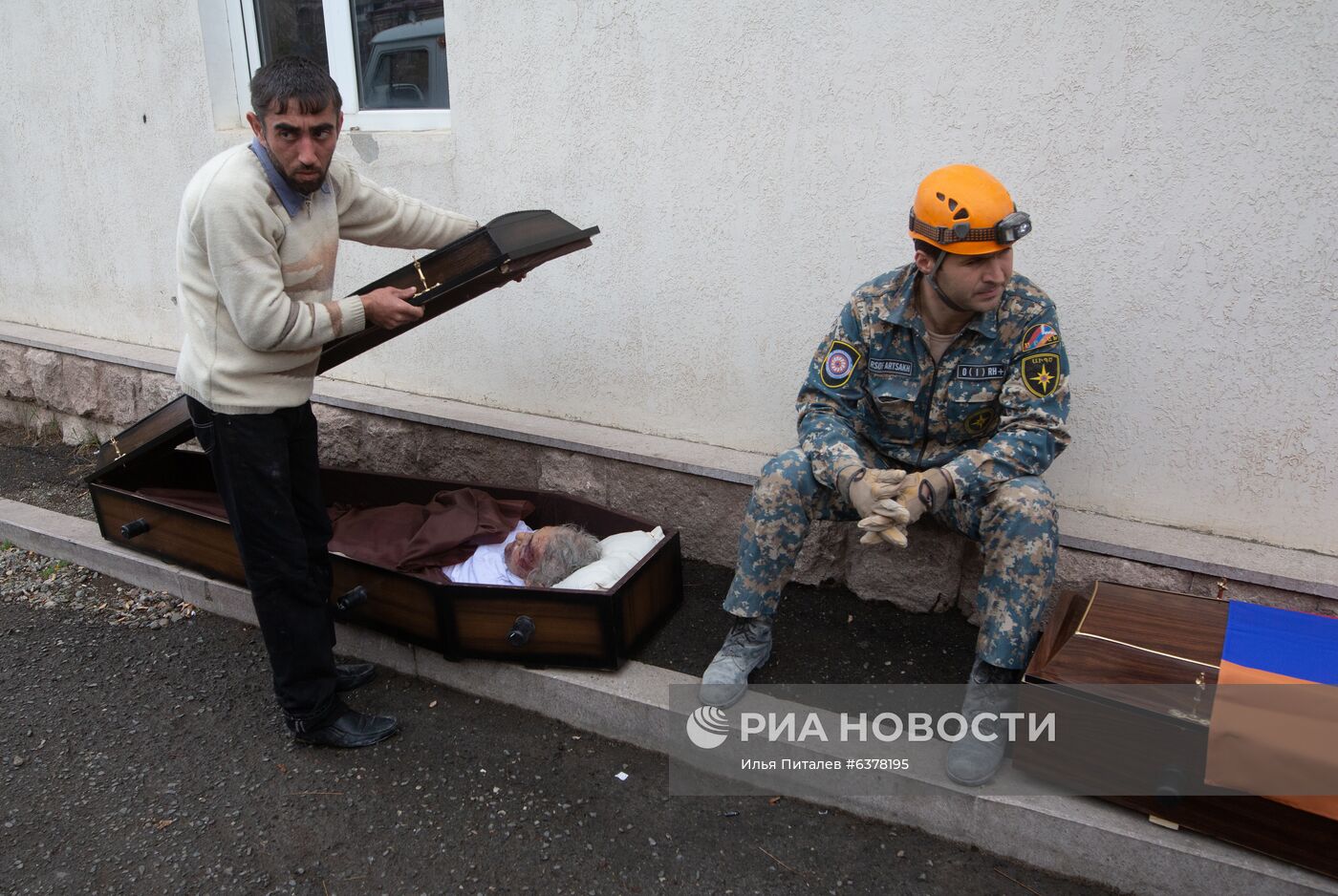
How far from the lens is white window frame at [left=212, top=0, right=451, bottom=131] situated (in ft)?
14.2

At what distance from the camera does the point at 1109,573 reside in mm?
2932

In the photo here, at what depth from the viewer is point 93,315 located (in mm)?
5668

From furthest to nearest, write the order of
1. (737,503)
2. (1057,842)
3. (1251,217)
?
(737,503), (1251,217), (1057,842)

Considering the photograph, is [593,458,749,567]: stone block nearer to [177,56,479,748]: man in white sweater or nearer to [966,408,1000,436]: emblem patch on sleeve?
[966,408,1000,436]: emblem patch on sleeve

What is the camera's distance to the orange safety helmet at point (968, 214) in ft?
8.04

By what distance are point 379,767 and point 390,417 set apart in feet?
6.58

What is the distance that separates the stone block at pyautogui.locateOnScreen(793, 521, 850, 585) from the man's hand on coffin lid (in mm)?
1693

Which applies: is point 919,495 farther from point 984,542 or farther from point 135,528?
point 135,528

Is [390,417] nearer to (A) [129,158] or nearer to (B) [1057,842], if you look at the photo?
(A) [129,158]

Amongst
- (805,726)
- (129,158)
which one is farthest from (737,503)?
(129,158)

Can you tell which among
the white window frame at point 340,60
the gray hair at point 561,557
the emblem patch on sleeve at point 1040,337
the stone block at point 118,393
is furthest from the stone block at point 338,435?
the emblem patch on sleeve at point 1040,337

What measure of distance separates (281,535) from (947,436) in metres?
2.08

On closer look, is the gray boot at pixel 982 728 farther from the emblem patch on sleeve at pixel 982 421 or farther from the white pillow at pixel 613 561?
the white pillow at pixel 613 561

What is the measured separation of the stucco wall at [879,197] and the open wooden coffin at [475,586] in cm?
73
